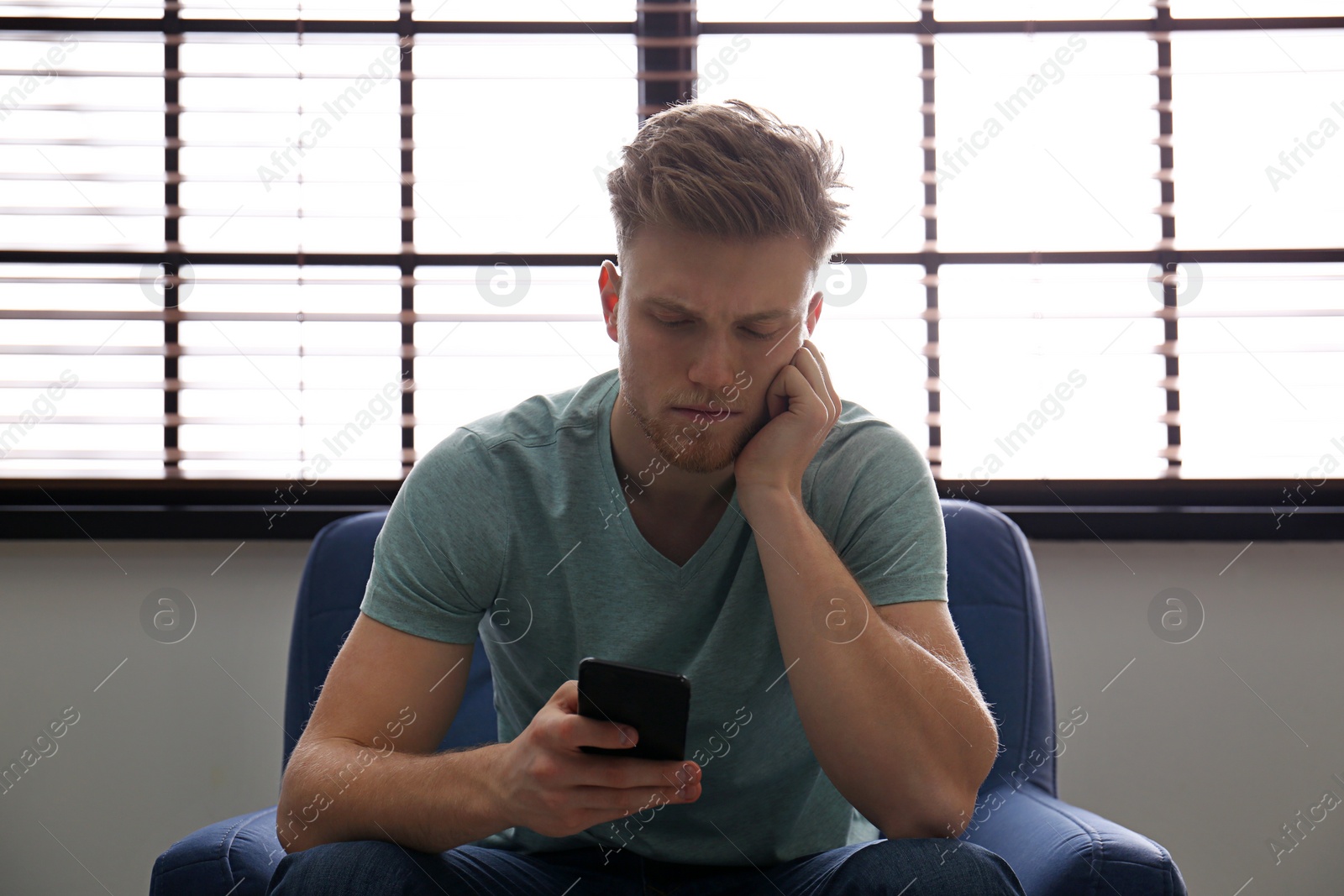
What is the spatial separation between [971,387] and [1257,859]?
109 centimetres

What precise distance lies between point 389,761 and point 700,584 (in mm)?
407

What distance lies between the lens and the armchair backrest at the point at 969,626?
4.57 ft

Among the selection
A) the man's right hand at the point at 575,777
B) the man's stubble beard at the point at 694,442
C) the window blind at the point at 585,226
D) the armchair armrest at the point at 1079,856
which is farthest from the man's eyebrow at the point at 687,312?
the window blind at the point at 585,226

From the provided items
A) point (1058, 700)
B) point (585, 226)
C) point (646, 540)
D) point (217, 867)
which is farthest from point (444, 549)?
point (1058, 700)

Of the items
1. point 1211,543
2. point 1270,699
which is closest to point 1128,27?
point 1211,543

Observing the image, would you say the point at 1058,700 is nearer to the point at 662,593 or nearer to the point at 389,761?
the point at 662,593

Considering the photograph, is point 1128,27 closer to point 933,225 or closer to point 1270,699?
point 933,225

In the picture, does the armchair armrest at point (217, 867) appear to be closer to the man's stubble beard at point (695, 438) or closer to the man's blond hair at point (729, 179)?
the man's stubble beard at point (695, 438)

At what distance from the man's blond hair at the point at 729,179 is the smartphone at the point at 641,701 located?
533mm

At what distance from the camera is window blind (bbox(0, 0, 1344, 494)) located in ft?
6.08

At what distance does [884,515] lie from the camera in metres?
1.08

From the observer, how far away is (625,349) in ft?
3.62

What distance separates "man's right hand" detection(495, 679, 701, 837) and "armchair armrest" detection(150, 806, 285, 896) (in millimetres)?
405

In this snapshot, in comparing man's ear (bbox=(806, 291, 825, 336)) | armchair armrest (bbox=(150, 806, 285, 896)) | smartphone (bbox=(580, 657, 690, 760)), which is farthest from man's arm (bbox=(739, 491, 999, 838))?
armchair armrest (bbox=(150, 806, 285, 896))
